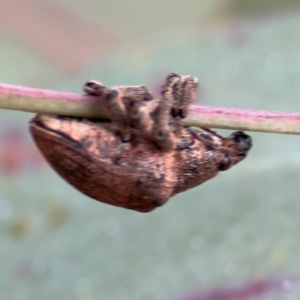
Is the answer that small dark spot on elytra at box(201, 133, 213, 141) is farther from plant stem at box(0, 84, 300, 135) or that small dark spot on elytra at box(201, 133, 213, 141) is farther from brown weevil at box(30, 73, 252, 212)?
plant stem at box(0, 84, 300, 135)

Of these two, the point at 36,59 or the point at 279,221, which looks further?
the point at 36,59

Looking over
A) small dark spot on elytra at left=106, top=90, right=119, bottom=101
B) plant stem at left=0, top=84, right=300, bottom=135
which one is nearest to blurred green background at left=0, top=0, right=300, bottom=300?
plant stem at left=0, top=84, right=300, bottom=135

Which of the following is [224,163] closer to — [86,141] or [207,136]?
[207,136]

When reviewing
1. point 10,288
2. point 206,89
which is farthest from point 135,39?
point 10,288

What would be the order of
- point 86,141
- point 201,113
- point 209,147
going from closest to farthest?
point 201,113, point 86,141, point 209,147

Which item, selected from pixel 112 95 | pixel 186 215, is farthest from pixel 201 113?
pixel 186 215

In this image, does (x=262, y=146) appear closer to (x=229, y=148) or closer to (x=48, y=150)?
(x=229, y=148)
